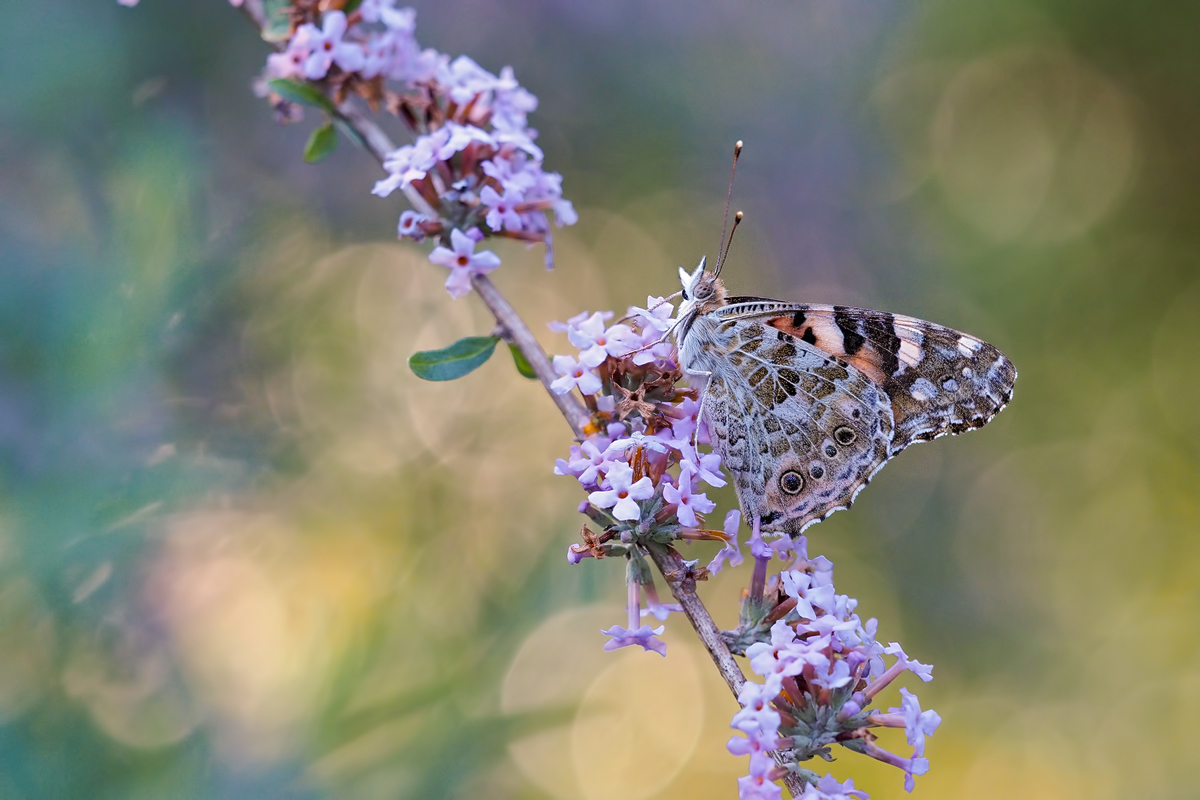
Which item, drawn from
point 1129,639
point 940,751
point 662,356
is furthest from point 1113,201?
point 662,356

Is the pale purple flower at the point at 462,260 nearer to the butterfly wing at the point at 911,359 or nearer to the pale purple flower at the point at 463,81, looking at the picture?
the pale purple flower at the point at 463,81

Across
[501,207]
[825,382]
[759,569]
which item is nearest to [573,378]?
[501,207]

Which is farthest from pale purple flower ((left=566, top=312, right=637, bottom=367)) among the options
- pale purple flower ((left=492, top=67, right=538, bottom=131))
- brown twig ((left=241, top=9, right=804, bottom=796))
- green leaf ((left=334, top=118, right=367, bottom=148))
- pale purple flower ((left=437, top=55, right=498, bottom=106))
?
green leaf ((left=334, top=118, right=367, bottom=148))

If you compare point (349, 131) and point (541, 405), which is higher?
point (541, 405)

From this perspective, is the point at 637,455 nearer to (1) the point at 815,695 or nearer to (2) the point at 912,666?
(1) the point at 815,695

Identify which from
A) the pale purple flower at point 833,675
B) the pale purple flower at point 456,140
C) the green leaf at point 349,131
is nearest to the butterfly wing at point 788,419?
the pale purple flower at point 833,675

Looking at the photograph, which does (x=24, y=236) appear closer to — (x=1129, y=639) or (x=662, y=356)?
(x=662, y=356)
